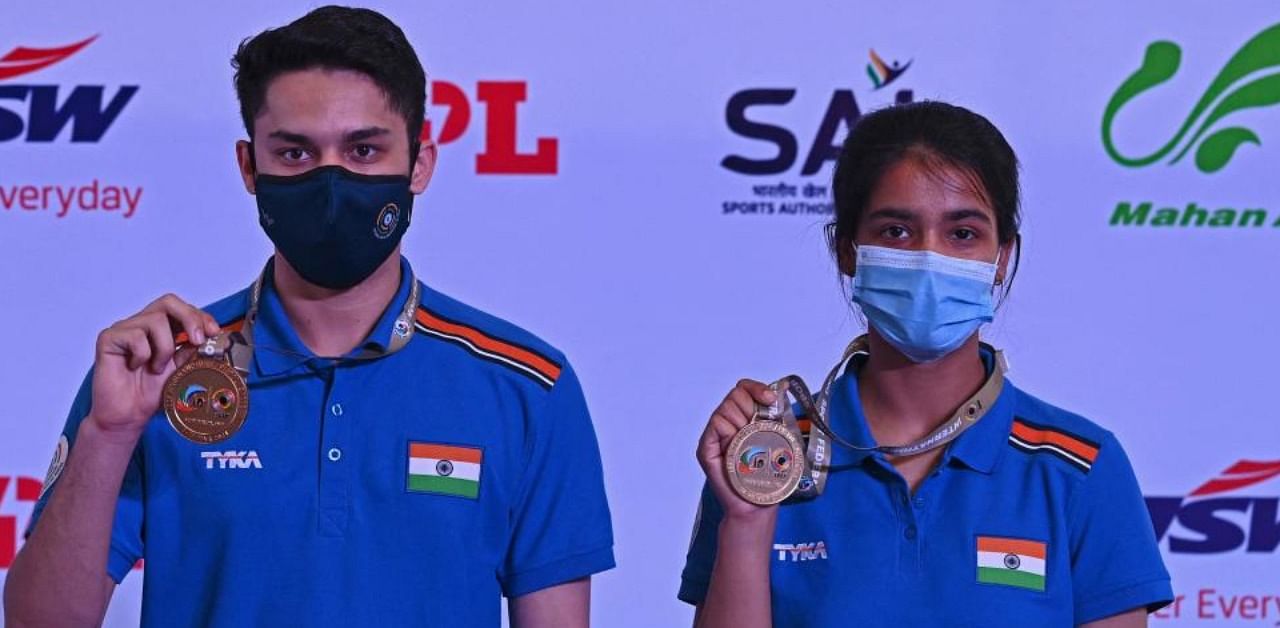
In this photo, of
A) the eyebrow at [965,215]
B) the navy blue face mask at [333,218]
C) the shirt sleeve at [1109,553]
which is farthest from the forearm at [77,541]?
the shirt sleeve at [1109,553]

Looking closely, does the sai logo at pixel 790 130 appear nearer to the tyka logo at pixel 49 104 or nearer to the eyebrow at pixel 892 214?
the tyka logo at pixel 49 104

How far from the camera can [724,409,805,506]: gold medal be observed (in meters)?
1.95

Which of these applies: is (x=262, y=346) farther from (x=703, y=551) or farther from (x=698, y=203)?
(x=698, y=203)

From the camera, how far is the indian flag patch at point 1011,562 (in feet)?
6.35

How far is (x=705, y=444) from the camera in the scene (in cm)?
197

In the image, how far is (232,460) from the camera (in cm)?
199

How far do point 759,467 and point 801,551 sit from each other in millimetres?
127

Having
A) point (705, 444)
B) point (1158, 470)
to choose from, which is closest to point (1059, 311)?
point (1158, 470)

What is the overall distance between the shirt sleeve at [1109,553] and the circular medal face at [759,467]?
33cm

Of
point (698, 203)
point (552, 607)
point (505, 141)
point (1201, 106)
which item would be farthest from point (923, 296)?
point (1201, 106)

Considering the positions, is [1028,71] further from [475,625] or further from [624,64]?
[475,625]

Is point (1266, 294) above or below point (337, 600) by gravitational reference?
above

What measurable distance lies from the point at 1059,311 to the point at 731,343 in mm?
668

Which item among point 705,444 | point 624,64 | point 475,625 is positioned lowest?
point 475,625
